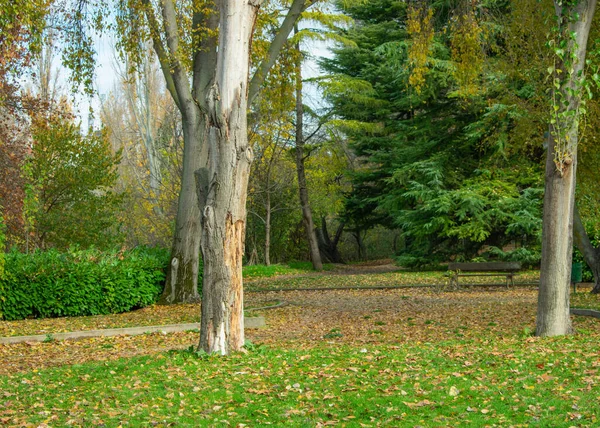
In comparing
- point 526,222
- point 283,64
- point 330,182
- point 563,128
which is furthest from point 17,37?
point 330,182

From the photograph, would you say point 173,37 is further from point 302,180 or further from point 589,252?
point 302,180

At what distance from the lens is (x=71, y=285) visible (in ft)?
48.1

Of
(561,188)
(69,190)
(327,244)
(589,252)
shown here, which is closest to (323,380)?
(561,188)

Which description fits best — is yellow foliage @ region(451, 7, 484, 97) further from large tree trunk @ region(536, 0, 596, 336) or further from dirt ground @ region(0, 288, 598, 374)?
dirt ground @ region(0, 288, 598, 374)

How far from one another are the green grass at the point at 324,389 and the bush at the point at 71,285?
639cm

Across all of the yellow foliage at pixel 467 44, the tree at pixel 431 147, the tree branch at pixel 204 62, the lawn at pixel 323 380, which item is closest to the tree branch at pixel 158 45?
the tree branch at pixel 204 62

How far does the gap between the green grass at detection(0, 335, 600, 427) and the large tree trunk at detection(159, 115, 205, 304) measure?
7.33 metres

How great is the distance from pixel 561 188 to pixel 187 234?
9.05m

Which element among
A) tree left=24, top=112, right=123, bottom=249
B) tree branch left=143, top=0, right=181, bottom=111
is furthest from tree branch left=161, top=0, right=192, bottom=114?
tree left=24, top=112, right=123, bottom=249

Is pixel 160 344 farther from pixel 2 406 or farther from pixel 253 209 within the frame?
pixel 253 209

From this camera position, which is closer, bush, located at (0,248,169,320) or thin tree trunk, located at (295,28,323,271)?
bush, located at (0,248,169,320)

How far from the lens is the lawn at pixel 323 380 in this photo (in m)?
5.84

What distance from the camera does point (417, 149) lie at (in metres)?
27.3

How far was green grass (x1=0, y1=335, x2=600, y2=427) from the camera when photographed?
5.80 metres
